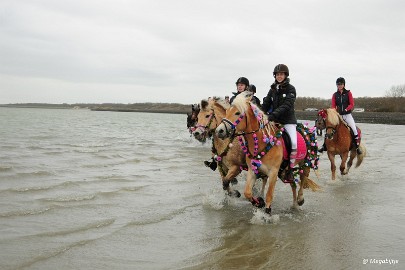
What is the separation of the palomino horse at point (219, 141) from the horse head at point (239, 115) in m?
1.29

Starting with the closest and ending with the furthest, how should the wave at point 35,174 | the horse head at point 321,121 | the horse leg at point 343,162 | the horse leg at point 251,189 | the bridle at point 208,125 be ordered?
the horse leg at point 251,189 → the bridle at point 208,125 → the horse head at point 321,121 → the wave at point 35,174 → the horse leg at point 343,162

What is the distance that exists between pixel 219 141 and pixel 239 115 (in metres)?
2.10

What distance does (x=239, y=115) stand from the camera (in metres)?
6.20

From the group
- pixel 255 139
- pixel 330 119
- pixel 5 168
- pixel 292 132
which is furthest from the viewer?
pixel 5 168

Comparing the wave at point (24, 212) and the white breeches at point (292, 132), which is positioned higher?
the white breeches at point (292, 132)

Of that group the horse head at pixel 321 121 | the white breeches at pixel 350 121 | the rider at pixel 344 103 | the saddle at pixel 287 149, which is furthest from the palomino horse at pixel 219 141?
the white breeches at pixel 350 121

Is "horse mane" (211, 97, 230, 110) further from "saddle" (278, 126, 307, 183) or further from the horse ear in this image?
"saddle" (278, 126, 307, 183)

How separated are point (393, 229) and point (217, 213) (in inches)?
124

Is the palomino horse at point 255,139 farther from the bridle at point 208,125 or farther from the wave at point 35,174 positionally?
the wave at point 35,174

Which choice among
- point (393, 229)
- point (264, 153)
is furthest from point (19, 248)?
point (393, 229)

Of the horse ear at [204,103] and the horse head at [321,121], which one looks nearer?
the horse ear at [204,103]

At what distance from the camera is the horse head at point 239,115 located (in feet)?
19.7

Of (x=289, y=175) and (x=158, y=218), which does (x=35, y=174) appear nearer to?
(x=158, y=218)

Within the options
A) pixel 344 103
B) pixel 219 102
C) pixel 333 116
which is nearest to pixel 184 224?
pixel 219 102
